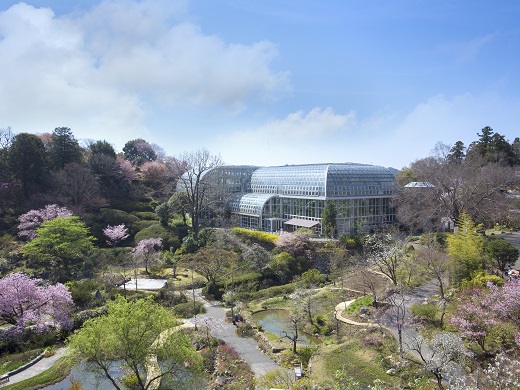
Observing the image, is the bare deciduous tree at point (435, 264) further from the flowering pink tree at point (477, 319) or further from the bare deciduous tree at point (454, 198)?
the bare deciduous tree at point (454, 198)

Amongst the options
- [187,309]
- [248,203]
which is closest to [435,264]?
[187,309]

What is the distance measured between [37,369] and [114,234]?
21.0m

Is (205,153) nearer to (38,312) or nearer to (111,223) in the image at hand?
(111,223)

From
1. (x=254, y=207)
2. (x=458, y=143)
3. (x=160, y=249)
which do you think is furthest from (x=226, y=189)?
(x=458, y=143)

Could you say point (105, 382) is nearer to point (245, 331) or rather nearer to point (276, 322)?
point (245, 331)

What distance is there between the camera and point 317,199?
41.0 m

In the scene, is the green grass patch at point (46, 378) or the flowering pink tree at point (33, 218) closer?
the green grass patch at point (46, 378)

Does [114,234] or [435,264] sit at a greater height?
[114,234]

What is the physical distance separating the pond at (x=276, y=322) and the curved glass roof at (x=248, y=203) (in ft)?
65.8

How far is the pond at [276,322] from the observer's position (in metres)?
22.1

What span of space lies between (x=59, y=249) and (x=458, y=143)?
64.6 m

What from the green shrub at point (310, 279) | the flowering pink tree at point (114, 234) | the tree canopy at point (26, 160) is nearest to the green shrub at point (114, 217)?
the flowering pink tree at point (114, 234)

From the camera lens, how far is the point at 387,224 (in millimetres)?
43188

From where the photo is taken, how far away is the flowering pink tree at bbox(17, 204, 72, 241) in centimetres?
3550
